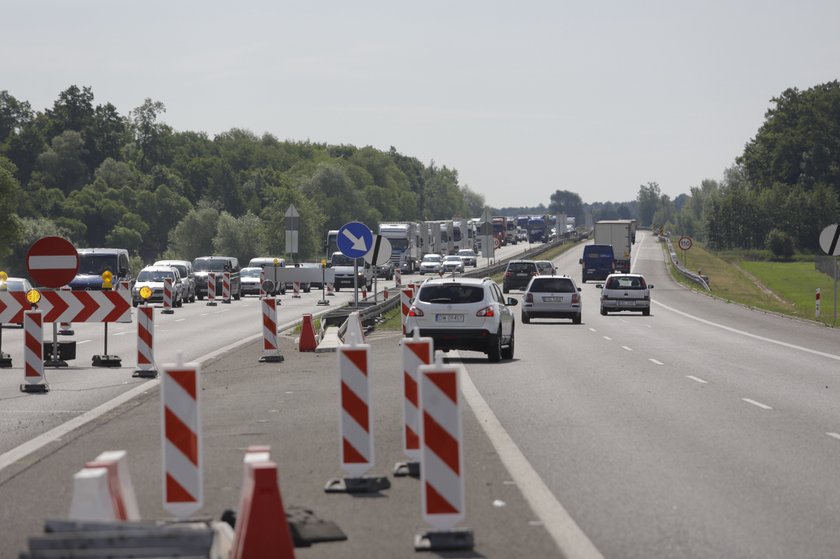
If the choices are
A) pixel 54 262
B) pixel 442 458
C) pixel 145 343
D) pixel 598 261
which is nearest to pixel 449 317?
pixel 145 343

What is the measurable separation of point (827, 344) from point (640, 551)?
2434 cm

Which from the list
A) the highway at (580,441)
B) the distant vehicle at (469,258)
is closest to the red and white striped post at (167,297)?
the highway at (580,441)

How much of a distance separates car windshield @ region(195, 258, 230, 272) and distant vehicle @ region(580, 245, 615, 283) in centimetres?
2829

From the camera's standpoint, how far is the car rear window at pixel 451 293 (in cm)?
2608

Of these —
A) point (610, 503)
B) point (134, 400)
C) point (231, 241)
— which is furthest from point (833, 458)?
point (231, 241)

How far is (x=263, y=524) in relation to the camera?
6.87m

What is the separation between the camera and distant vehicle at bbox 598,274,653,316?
162 feet

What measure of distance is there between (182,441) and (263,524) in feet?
6.89

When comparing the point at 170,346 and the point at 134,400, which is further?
the point at 170,346

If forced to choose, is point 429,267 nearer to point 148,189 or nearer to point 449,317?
point 449,317

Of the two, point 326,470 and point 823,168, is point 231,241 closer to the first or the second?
point 823,168

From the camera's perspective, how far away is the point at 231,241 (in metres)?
141

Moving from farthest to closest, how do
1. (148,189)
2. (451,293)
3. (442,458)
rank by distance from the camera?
(148,189), (451,293), (442,458)

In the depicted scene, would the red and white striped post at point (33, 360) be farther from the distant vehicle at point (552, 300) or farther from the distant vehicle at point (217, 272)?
the distant vehicle at point (217, 272)
